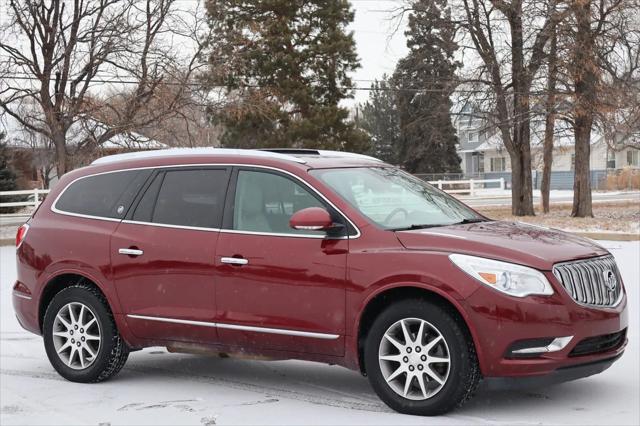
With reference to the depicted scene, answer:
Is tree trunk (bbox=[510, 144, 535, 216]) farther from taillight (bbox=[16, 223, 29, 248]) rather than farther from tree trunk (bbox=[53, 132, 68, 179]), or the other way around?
taillight (bbox=[16, 223, 29, 248])

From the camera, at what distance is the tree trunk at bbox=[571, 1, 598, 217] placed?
30438mm

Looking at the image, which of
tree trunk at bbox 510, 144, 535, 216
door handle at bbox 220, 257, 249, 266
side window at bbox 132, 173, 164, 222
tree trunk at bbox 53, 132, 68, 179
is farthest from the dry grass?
door handle at bbox 220, 257, 249, 266

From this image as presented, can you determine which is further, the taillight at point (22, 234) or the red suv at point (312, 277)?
the taillight at point (22, 234)

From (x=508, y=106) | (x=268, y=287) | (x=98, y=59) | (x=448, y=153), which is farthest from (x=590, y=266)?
(x=448, y=153)

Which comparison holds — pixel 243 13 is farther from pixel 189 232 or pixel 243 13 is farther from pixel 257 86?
pixel 189 232

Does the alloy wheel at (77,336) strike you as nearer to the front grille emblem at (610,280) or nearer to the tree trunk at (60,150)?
the front grille emblem at (610,280)

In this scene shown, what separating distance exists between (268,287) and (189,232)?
855 millimetres

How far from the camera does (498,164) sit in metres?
85.7

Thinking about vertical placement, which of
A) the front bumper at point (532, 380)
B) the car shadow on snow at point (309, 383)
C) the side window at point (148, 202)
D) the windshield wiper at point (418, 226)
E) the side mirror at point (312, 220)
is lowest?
the car shadow on snow at point (309, 383)

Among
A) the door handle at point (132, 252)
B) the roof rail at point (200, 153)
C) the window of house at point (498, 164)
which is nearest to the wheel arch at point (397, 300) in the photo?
the roof rail at point (200, 153)

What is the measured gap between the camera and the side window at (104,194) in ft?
24.0

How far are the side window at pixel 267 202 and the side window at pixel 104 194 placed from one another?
1.02 metres

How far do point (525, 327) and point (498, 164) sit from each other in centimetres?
8185

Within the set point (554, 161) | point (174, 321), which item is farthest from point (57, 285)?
point (554, 161)
